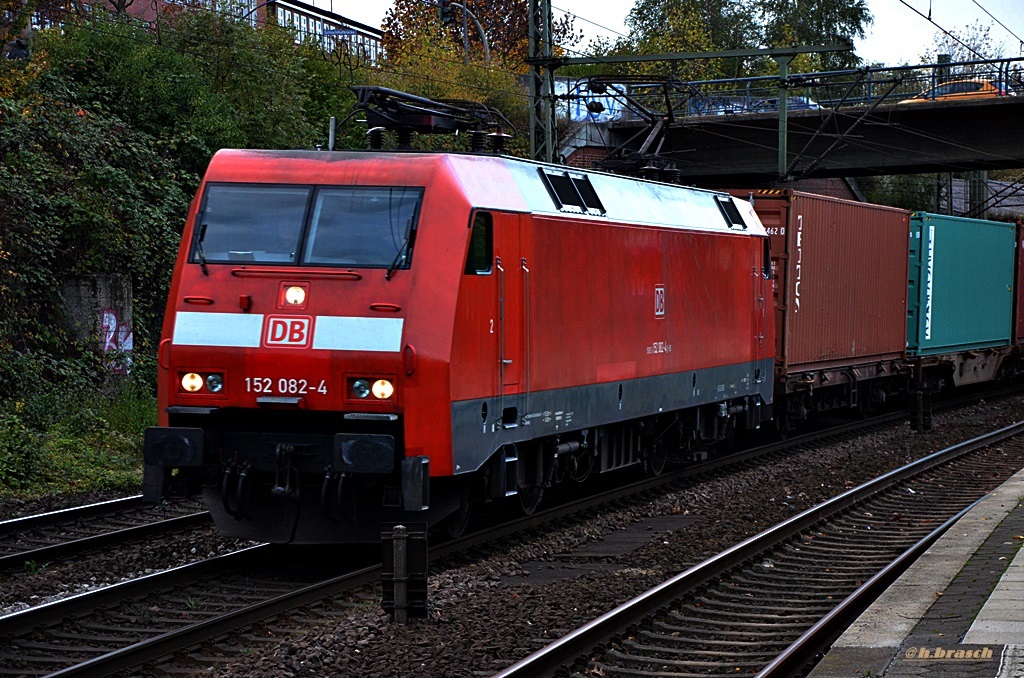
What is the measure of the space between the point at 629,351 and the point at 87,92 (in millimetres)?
13324

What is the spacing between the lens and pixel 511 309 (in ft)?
36.5

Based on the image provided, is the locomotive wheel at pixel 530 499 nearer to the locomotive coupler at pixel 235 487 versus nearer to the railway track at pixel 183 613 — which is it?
the railway track at pixel 183 613

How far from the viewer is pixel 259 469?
394 inches

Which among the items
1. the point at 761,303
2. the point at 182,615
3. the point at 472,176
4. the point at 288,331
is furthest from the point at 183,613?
the point at 761,303

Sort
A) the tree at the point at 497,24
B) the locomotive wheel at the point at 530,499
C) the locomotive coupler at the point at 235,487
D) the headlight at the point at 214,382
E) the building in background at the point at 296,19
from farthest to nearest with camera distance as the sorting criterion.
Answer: the tree at the point at 497,24 < the building in background at the point at 296,19 < the locomotive wheel at the point at 530,499 < the headlight at the point at 214,382 < the locomotive coupler at the point at 235,487

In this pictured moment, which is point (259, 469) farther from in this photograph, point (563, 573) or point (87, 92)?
point (87, 92)

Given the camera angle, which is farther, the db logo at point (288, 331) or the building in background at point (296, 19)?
the building in background at point (296, 19)

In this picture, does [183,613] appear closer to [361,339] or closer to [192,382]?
[192,382]

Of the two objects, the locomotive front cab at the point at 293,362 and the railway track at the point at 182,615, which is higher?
the locomotive front cab at the point at 293,362

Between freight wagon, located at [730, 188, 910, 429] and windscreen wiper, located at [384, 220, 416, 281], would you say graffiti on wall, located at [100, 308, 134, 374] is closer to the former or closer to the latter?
freight wagon, located at [730, 188, 910, 429]

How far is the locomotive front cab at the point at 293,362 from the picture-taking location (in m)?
9.87

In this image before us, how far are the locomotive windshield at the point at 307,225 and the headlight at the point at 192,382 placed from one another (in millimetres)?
891

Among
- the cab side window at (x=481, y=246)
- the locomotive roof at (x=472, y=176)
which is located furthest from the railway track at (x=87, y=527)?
the cab side window at (x=481, y=246)

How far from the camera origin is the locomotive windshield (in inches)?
405
